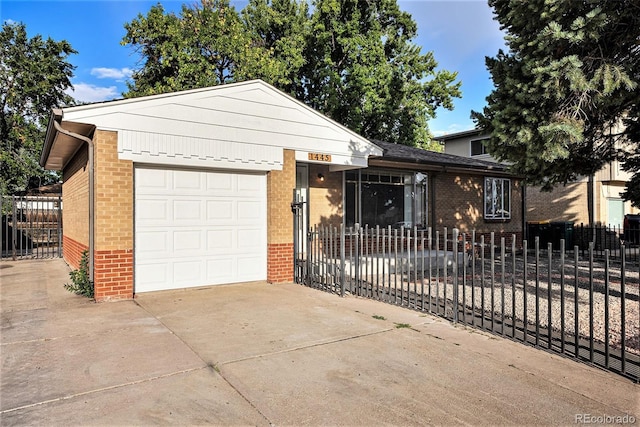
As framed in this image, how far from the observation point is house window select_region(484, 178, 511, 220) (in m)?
14.3

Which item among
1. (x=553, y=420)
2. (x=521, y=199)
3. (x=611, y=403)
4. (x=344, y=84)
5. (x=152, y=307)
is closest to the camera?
(x=553, y=420)

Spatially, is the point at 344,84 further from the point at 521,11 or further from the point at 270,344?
the point at 270,344

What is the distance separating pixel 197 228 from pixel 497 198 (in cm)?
1118

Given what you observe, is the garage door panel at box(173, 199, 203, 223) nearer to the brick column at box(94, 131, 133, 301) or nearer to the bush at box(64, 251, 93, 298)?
the brick column at box(94, 131, 133, 301)

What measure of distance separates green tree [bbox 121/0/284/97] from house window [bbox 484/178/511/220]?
13750 millimetres

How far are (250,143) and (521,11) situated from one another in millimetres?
5227

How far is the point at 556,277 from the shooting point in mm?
9023

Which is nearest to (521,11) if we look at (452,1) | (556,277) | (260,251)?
(452,1)

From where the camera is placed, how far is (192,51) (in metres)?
21.7

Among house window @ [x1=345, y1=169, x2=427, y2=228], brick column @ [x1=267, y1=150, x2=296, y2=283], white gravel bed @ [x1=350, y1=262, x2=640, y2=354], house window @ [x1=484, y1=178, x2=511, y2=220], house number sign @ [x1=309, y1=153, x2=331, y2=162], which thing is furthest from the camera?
house window @ [x1=484, y1=178, x2=511, y2=220]

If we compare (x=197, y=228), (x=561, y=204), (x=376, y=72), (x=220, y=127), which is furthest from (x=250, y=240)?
(x=376, y=72)

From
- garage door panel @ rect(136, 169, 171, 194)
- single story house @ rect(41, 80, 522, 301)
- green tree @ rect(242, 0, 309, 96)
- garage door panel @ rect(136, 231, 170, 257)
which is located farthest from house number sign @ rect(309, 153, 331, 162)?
green tree @ rect(242, 0, 309, 96)

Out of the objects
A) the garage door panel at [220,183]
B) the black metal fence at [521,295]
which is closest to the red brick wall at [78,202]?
the garage door panel at [220,183]

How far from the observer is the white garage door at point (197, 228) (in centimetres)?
719
